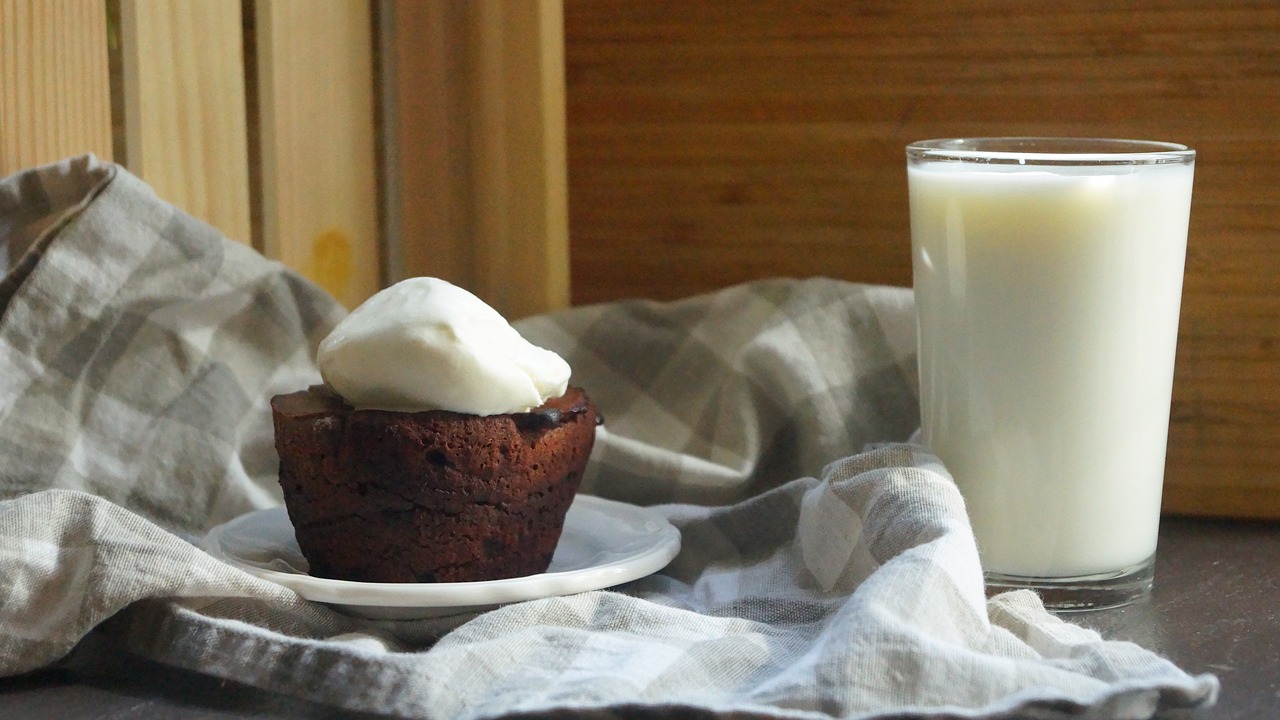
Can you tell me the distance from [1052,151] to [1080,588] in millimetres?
292

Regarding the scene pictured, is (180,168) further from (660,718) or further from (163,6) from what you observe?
(660,718)

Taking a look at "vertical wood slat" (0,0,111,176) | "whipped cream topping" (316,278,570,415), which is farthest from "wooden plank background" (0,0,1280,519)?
"whipped cream topping" (316,278,570,415)

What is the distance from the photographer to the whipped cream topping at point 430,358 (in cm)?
75

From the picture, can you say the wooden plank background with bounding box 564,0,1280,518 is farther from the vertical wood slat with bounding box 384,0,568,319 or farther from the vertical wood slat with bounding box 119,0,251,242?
the vertical wood slat with bounding box 119,0,251,242

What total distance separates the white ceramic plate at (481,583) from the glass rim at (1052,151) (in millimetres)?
298

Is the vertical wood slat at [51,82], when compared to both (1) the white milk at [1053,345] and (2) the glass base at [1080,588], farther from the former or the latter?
(2) the glass base at [1080,588]

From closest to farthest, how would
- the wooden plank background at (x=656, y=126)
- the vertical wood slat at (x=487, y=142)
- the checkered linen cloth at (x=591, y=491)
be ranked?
the checkered linen cloth at (x=591, y=491), the wooden plank background at (x=656, y=126), the vertical wood slat at (x=487, y=142)

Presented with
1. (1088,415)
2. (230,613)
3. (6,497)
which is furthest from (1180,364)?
(6,497)

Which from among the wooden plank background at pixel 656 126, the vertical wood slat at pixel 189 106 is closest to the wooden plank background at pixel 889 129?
the wooden plank background at pixel 656 126

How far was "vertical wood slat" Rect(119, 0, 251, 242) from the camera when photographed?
0.94m

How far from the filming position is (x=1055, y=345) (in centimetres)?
78

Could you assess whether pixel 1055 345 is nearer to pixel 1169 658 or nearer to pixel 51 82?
pixel 1169 658

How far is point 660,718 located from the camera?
0.60m

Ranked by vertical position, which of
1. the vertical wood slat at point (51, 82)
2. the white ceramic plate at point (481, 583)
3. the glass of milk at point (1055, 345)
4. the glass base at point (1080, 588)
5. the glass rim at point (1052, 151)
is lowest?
the glass base at point (1080, 588)
